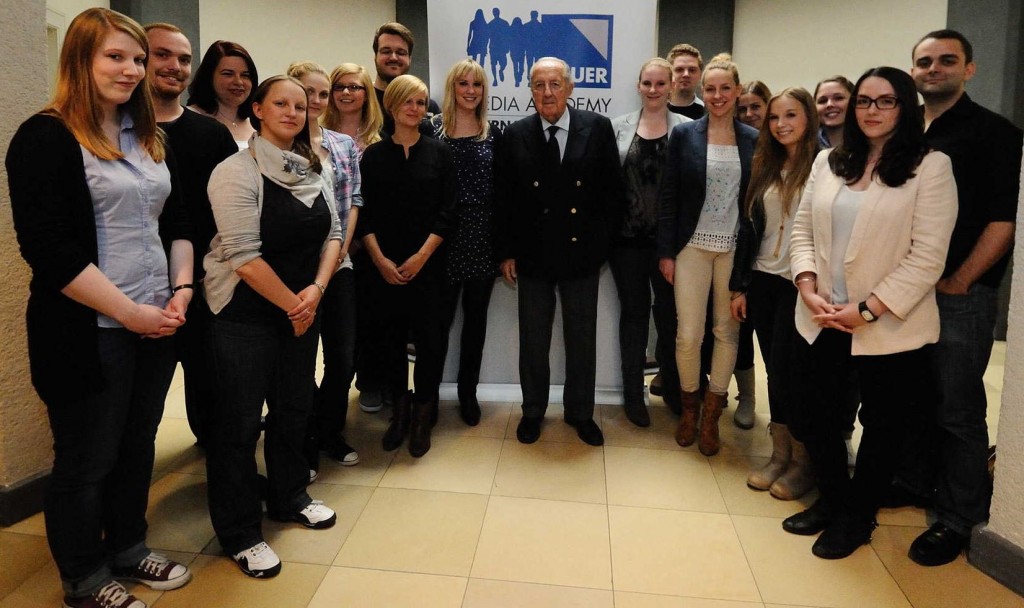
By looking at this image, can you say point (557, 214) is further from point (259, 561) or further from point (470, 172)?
point (259, 561)

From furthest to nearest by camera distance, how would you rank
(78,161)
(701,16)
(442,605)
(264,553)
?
(701,16) → (264,553) → (442,605) → (78,161)

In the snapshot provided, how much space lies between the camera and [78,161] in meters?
1.68

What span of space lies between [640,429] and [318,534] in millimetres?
1730

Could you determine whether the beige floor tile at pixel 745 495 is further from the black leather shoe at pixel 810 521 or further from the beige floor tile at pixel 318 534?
the beige floor tile at pixel 318 534

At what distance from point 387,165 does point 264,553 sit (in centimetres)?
161

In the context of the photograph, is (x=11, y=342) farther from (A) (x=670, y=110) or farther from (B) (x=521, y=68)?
(A) (x=670, y=110)

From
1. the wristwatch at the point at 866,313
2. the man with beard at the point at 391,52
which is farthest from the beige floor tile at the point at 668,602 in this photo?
the man with beard at the point at 391,52

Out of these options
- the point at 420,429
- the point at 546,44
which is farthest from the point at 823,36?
the point at 420,429

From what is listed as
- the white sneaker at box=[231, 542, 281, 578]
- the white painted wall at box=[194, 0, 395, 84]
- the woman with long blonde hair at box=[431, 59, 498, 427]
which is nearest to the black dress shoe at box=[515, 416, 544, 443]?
the woman with long blonde hair at box=[431, 59, 498, 427]

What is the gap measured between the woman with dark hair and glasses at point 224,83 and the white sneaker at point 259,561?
152 centimetres

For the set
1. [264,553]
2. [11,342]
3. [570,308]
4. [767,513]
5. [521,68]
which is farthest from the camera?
[521,68]

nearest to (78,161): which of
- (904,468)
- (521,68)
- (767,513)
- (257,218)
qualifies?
(257,218)

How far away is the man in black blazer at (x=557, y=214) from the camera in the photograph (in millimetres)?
3051

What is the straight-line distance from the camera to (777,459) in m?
2.86
